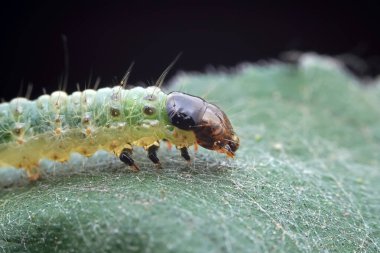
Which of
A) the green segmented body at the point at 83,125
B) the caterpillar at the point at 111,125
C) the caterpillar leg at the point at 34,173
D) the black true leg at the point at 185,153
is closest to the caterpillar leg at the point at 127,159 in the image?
the caterpillar at the point at 111,125

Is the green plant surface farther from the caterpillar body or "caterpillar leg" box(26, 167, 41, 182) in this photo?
the caterpillar body

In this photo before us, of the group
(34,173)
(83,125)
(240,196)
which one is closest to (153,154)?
(83,125)

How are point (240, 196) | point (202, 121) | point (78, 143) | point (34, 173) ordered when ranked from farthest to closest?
point (34, 173)
point (78, 143)
point (202, 121)
point (240, 196)

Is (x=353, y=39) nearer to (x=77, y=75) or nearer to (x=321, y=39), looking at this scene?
(x=321, y=39)

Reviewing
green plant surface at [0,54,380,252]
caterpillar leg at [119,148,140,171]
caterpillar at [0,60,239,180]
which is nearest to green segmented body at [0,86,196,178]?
caterpillar at [0,60,239,180]

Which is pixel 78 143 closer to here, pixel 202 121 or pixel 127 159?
pixel 127 159

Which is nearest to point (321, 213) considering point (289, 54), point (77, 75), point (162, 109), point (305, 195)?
point (305, 195)
